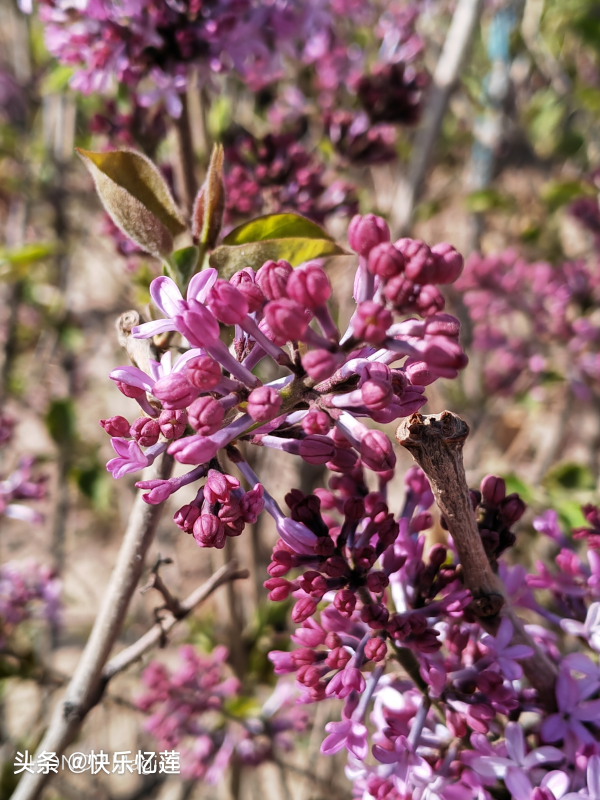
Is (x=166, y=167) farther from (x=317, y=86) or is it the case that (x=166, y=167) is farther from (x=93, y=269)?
(x=93, y=269)

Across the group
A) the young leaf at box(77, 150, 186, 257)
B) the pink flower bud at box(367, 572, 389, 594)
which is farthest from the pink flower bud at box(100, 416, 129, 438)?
the pink flower bud at box(367, 572, 389, 594)

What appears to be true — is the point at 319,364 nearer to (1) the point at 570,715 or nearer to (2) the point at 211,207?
(2) the point at 211,207

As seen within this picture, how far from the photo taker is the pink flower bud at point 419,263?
2.54ft

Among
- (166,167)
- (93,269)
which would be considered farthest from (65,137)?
(93,269)

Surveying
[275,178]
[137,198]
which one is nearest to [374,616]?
[137,198]

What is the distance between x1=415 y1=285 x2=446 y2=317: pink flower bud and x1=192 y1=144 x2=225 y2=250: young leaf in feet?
1.74

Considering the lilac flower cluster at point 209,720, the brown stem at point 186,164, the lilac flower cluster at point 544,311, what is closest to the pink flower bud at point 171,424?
the brown stem at point 186,164

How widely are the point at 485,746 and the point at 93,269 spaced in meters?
8.19

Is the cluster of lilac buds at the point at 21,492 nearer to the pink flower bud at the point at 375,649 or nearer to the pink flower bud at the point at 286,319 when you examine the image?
the pink flower bud at the point at 375,649

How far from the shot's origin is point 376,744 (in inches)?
45.8

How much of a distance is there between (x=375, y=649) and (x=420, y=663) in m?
0.12

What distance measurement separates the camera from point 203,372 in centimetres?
85

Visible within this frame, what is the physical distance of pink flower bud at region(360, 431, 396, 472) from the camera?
84 cm

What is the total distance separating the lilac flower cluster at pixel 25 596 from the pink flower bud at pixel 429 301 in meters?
2.35
